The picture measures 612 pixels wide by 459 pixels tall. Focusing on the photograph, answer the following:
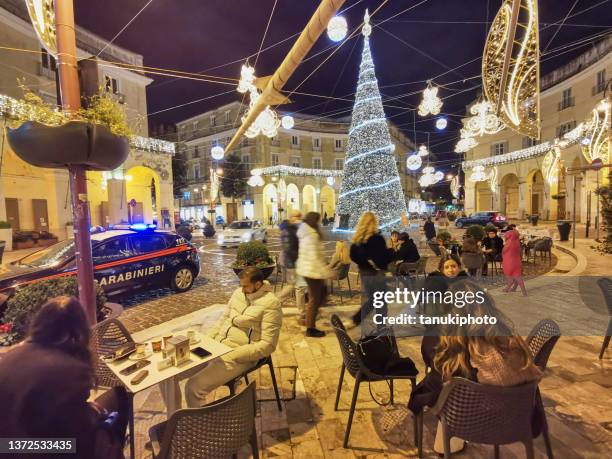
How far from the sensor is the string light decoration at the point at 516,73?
4.99 meters

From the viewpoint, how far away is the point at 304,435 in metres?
2.88

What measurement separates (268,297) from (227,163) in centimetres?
3896

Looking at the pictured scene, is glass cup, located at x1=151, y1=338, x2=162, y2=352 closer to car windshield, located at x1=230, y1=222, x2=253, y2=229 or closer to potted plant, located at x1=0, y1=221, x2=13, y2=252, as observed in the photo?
potted plant, located at x1=0, y1=221, x2=13, y2=252

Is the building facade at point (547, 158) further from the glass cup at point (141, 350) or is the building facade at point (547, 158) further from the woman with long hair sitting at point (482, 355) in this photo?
the glass cup at point (141, 350)

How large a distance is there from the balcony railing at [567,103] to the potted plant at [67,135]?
37.1 metres

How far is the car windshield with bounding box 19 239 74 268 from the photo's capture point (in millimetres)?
6031

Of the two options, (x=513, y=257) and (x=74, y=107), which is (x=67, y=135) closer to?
(x=74, y=107)

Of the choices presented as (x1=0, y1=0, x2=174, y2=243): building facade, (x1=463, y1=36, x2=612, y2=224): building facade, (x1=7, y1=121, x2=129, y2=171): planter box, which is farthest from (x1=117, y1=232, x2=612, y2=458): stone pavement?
(x1=463, y1=36, x2=612, y2=224): building facade

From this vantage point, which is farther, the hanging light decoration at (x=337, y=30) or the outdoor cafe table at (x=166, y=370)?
the hanging light decoration at (x=337, y=30)

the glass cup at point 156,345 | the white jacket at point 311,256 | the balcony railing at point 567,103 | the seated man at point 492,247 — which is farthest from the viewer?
the balcony railing at point 567,103

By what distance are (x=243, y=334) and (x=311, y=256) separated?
2023mm

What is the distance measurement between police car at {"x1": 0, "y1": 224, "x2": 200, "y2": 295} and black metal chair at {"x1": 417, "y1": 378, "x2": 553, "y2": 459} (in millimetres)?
6522

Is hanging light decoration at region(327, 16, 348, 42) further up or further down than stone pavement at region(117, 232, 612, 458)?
further up

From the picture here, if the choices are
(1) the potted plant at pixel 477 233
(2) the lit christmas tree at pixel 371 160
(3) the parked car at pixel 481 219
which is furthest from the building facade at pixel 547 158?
(1) the potted plant at pixel 477 233
